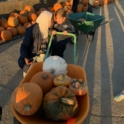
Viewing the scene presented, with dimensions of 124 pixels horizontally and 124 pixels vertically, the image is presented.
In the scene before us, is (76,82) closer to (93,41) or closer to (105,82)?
→ (105,82)

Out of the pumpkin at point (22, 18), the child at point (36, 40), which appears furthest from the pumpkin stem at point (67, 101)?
the pumpkin at point (22, 18)

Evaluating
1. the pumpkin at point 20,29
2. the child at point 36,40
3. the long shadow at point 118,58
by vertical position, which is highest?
the child at point 36,40

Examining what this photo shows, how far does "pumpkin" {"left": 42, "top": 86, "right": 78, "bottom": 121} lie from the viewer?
1828mm

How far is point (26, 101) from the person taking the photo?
1796 mm

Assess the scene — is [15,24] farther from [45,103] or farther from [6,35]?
Result: [45,103]

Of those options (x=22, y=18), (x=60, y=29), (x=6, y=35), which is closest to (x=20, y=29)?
(x=22, y=18)

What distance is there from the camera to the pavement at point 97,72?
3.03 meters

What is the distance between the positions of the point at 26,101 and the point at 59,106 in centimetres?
30

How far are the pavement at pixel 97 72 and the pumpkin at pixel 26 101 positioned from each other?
1.04 meters

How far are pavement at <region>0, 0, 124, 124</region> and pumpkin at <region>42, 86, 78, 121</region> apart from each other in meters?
1.08

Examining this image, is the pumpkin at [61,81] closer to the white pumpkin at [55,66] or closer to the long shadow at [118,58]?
the white pumpkin at [55,66]

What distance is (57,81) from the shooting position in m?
2.12

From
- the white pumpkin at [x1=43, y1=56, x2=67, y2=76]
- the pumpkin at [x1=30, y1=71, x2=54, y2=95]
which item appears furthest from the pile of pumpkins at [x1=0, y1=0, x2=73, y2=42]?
the pumpkin at [x1=30, y1=71, x2=54, y2=95]

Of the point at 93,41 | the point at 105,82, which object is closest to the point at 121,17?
the point at 93,41
